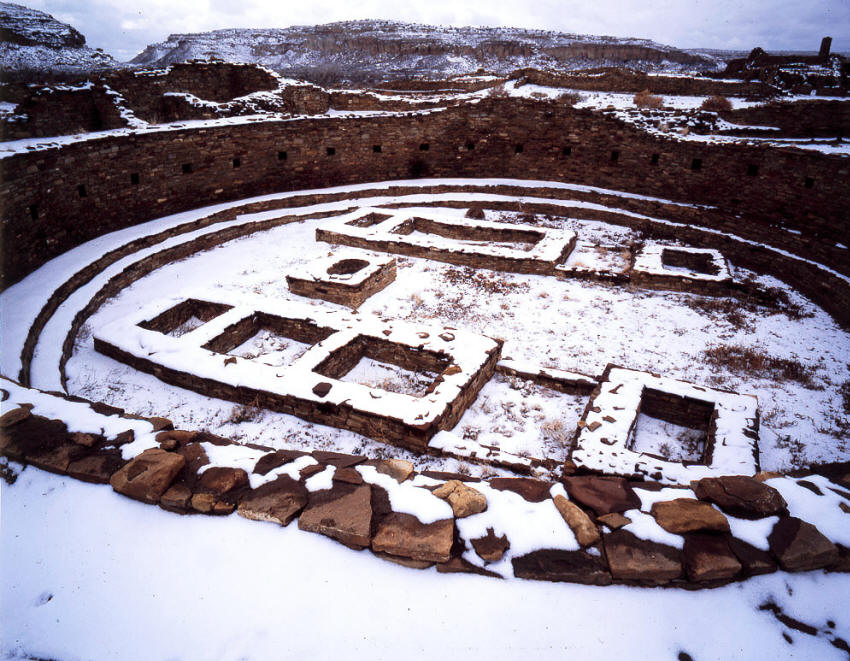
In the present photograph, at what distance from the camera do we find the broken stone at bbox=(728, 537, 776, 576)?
243 centimetres

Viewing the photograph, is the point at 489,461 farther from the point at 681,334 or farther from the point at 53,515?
the point at 681,334

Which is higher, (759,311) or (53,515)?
(53,515)

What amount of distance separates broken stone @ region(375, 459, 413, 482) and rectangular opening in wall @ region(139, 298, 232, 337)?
198 inches

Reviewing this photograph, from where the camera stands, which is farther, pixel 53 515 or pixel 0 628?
pixel 53 515

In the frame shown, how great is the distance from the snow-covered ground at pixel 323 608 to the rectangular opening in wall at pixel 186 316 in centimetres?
469

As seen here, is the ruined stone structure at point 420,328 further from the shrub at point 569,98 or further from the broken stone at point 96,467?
the shrub at point 569,98

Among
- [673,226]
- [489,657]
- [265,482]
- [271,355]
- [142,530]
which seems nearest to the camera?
[489,657]

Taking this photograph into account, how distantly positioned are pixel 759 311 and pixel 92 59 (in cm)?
4091

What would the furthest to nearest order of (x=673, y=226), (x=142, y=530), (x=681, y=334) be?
(x=673, y=226), (x=681, y=334), (x=142, y=530)

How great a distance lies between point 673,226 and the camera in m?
10.9

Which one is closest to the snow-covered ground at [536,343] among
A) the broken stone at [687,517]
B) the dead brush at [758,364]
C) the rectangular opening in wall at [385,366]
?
the dead brush at [758,364]

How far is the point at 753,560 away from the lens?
8.03 feet

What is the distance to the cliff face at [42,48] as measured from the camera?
29250 mm

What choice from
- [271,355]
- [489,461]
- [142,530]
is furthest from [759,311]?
[142,530]
